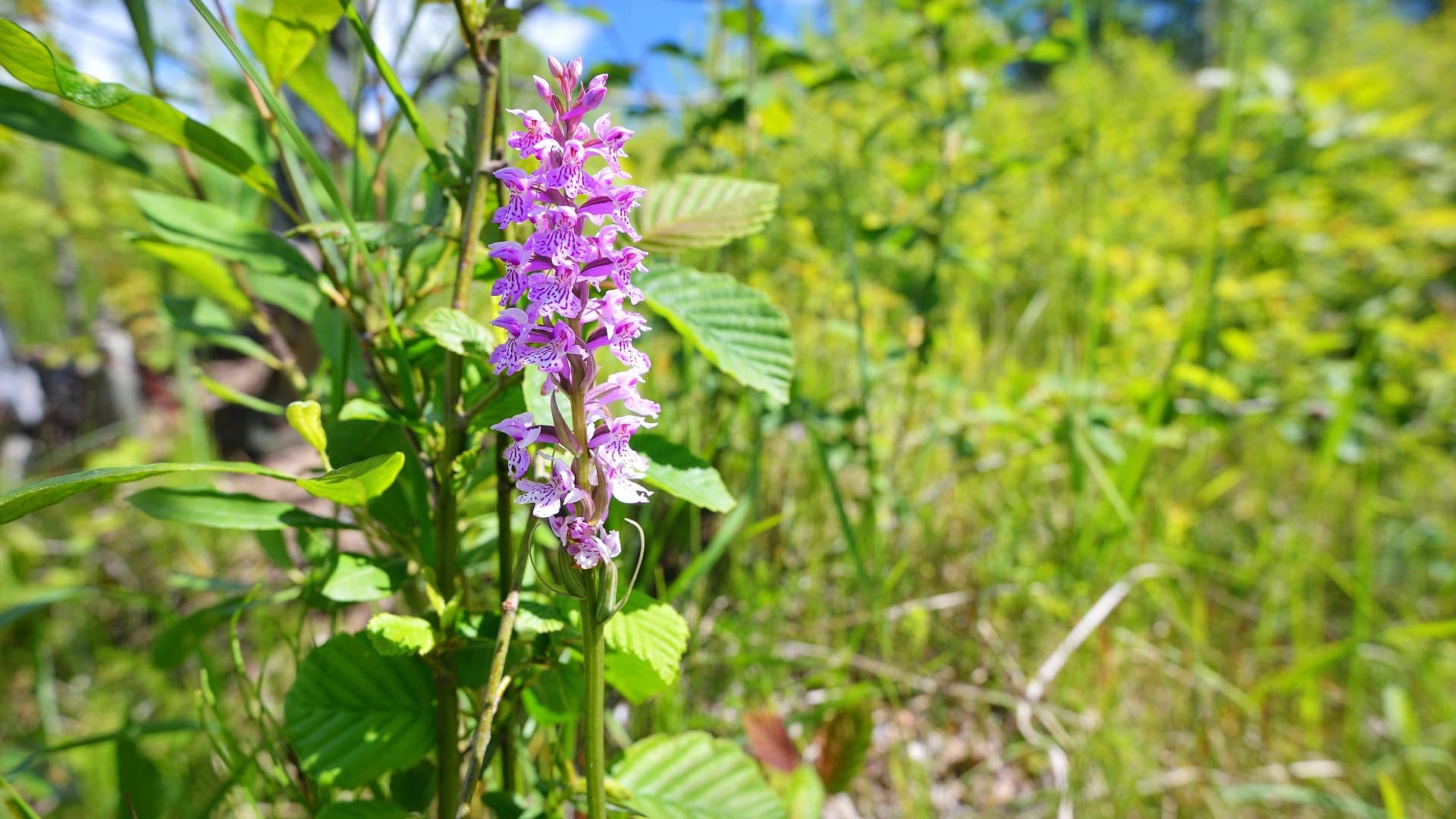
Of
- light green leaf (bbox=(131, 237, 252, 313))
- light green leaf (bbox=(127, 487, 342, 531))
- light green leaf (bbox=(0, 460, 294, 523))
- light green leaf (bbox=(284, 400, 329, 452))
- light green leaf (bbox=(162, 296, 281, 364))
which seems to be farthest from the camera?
light green leaf (bbox=(162, 296, 281, 364))

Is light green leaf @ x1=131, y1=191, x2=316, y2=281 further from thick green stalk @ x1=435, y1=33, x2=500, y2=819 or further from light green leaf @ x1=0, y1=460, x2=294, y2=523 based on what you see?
light green leaf @ x1=0, y1=460, x2=294, y2=523

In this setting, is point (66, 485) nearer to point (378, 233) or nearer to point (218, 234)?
point (378, 233)

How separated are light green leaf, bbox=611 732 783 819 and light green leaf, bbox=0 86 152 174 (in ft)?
2.39

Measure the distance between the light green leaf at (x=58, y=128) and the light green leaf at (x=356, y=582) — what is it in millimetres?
443

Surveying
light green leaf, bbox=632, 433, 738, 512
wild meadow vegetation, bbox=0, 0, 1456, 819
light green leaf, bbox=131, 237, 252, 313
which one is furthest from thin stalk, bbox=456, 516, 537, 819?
light green leaf, bbox=131, 237, 252, 313

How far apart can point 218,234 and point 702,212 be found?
17.8 inches

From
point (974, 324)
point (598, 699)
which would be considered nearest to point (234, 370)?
point (974, 324)

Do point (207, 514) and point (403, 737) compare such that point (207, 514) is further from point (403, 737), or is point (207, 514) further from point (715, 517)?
point (715, 517)

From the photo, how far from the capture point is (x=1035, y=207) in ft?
10.0

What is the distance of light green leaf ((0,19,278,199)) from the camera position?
1.62 ft

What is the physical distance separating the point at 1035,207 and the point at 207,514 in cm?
308

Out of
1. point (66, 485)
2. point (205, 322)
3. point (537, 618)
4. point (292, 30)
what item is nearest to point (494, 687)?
point (537, 618)

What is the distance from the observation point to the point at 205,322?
0.92 metres

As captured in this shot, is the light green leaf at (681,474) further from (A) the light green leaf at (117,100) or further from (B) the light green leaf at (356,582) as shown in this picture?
(A) the light green leaf at (117,100)
